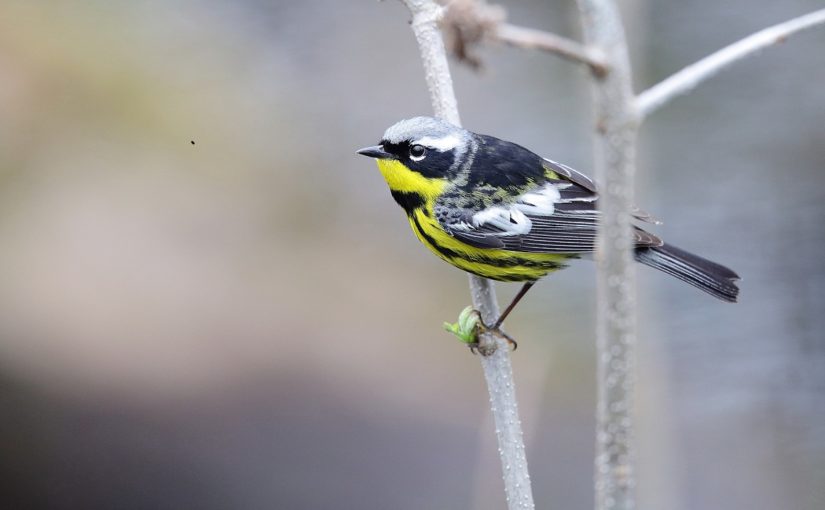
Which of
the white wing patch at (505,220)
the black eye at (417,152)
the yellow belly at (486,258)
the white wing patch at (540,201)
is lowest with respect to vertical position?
the yellow belly at (486,258)

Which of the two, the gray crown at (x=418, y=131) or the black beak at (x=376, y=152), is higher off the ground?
the gray crown at (x=418, y=131)

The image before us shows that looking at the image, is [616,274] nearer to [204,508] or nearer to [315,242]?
[204,508]

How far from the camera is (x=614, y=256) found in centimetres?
121

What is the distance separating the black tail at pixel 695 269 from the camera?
3.01 m

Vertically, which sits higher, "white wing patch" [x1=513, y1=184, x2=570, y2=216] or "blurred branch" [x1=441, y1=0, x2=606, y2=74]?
"white wing patch" [x1=513, y1=184, x2=570, y2=216]

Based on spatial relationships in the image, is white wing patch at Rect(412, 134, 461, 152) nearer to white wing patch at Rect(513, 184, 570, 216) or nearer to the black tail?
white wing patch at Rect(513, 184, 570, 216)

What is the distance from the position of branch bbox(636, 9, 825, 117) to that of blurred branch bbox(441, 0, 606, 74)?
11cm

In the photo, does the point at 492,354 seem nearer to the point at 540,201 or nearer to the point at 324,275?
the point at 540,201

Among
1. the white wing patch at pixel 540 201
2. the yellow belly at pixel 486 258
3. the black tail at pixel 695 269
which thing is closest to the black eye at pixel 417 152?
Result: the yellow belly at pixel 486 258

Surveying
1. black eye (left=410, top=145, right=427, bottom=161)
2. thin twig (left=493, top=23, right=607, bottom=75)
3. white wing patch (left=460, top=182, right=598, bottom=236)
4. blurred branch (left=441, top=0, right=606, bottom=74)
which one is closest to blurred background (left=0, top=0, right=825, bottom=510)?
white wing patch (left=460, top=182, right=598, bottom=236)

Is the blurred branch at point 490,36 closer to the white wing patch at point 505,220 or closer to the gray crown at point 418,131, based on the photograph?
the gray crown at point 418,131

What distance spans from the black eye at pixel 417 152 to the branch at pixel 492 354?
1.49 feet

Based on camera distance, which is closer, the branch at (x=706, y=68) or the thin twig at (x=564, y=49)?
the thin twig at (x=564, y=49)

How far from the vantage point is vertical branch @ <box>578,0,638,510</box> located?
1.14 metres
